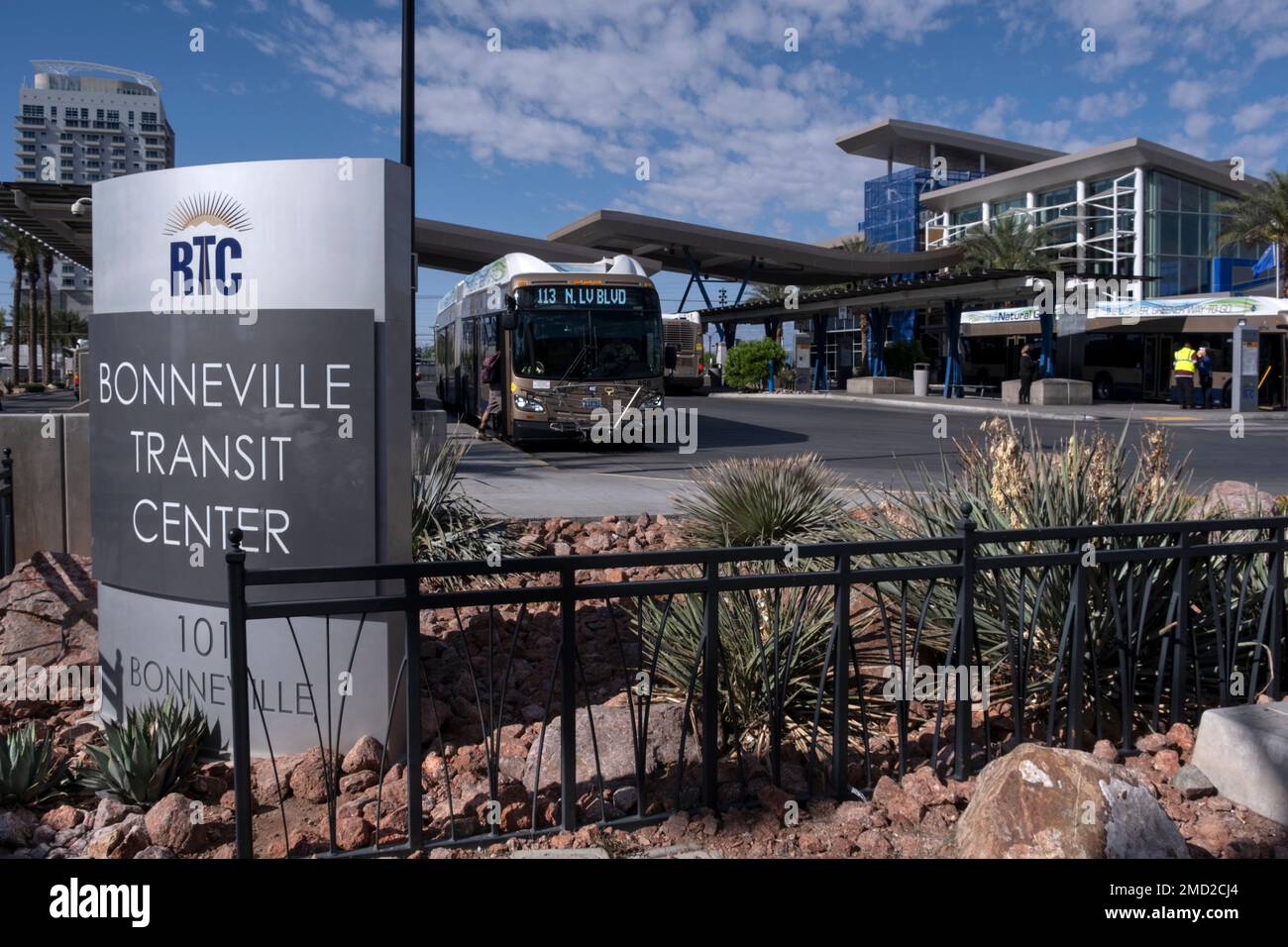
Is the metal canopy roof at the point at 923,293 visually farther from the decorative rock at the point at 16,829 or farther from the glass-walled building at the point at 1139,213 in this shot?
the decorative rock at the point at 16,829

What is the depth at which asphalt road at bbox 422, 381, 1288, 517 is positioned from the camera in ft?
40.4

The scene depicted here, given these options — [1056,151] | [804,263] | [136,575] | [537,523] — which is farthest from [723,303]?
[136,575]

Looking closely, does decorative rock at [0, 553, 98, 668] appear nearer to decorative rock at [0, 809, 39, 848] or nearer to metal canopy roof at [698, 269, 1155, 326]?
decorative rock at [0, 809, 39, 848]

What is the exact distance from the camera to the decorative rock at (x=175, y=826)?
4633 millimetres

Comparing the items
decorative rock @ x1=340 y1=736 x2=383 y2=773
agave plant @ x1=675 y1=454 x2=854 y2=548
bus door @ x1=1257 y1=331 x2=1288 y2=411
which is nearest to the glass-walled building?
bus door @ x1=1257 y1=331 x2=1288 y2=411

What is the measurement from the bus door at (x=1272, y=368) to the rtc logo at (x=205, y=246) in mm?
34586

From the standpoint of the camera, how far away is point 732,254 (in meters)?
56.1

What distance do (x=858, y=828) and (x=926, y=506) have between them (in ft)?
9.33

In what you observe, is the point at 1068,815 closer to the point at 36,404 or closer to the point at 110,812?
the point at 110,812

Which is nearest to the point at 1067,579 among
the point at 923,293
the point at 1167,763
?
the point at 1167,763

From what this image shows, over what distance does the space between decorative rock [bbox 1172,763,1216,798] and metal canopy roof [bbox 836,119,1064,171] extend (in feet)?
236

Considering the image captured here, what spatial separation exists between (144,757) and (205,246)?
2487 mm

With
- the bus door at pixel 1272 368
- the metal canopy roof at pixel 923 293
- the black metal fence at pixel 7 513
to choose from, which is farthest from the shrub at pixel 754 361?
the black metal fence at pixel 7 513
